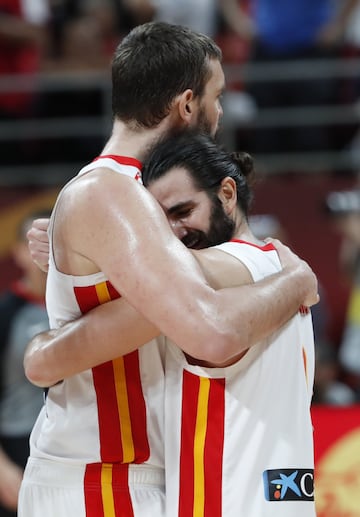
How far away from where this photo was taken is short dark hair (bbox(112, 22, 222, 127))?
338 centimetres

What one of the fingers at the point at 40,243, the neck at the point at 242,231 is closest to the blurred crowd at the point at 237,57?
the fingers at the point at 40,243

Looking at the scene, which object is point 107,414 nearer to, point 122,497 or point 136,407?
point 136,407

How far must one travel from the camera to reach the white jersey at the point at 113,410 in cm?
339

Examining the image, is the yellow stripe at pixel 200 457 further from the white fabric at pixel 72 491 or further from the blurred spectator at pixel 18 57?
the blurred spectator at pixel 18 57

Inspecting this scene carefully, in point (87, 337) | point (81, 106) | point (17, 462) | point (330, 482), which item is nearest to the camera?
point (87, 337)

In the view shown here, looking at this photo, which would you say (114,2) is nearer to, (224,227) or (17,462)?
(17,462)

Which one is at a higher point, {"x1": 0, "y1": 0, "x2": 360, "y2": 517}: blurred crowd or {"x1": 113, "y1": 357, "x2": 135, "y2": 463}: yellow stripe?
{"x1": 0, "y1": 0, "x2": 360, "y2": 517}: blurred crowd

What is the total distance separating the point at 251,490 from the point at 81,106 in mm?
6168

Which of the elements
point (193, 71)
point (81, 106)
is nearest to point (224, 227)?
point (193, 71)

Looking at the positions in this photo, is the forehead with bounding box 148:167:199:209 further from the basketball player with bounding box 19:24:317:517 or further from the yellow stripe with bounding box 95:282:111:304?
the yellow stripe with bounding box 95:282:111:304

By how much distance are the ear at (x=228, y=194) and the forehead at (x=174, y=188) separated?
0.08 metres

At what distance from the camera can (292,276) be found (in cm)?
326

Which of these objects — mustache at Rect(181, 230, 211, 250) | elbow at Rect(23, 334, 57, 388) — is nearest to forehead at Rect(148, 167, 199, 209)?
mustache at Rect(181, 230, 211, 250)

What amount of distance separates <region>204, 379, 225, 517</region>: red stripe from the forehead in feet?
1.86
